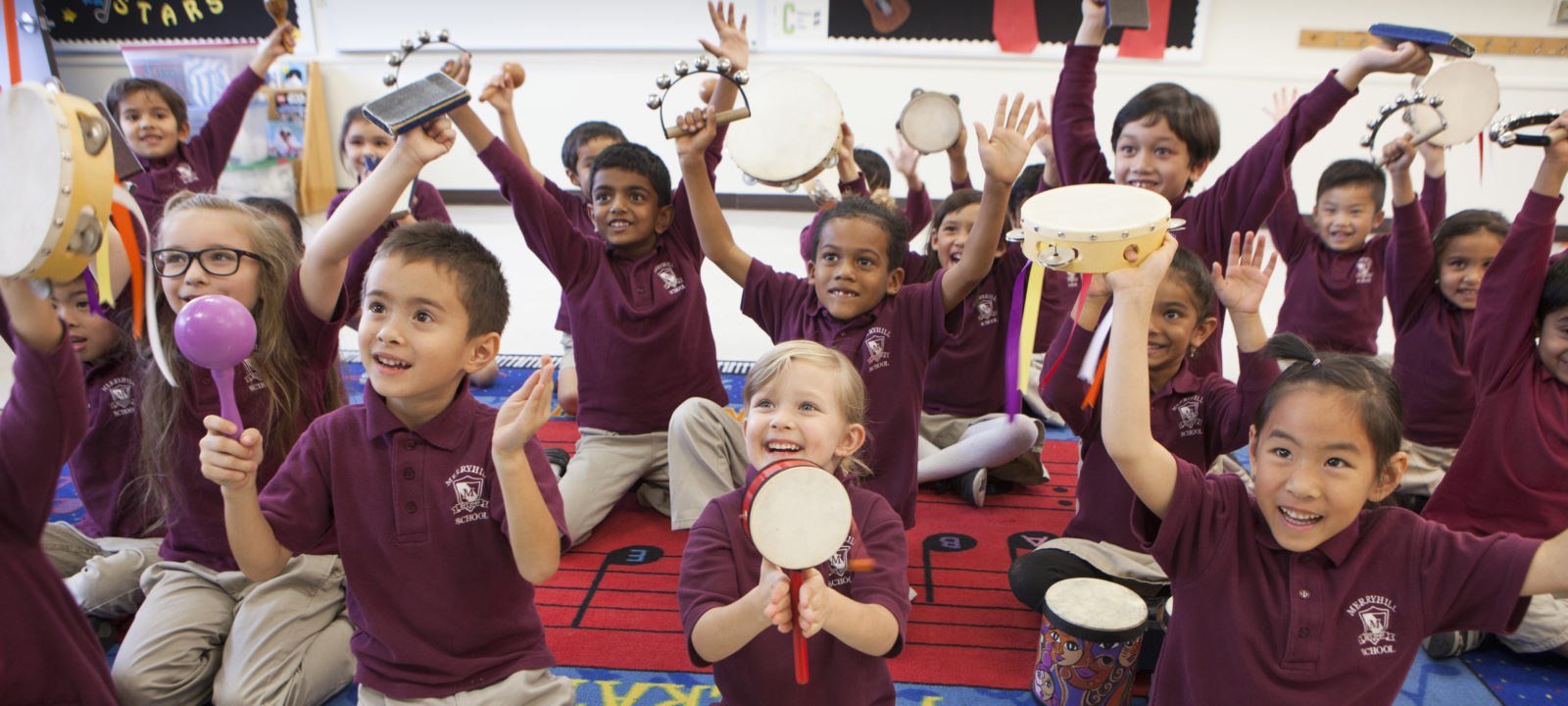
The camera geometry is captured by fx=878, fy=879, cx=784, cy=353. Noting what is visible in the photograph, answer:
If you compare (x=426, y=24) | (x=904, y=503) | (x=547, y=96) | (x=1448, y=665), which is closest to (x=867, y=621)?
(x=904, y=503)

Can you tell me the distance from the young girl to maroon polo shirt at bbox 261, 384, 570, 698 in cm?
22

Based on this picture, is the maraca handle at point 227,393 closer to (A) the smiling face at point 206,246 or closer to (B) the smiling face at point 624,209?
(A) the smiling face at point 206,246

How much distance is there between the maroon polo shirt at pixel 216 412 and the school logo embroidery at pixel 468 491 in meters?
0.49

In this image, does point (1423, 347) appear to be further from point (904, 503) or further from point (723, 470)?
point (723, 470)

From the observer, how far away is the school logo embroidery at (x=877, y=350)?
204 cm

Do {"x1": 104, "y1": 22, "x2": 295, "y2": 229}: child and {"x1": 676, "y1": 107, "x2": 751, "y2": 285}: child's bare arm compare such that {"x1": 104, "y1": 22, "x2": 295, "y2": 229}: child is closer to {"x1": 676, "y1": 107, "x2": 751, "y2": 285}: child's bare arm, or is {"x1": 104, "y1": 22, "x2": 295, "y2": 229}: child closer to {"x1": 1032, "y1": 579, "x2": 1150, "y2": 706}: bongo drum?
{"x1": 676, "y1": 107, "x2": 751, "y2": 285}: child's bare arm

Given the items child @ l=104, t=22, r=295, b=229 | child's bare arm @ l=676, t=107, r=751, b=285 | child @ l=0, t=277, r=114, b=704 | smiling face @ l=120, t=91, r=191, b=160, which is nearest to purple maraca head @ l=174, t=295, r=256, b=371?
child @ l=0, t=277, r=114, b=704

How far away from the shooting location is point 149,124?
2.98 meters

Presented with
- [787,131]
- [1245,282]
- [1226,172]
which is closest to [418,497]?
[787,131]

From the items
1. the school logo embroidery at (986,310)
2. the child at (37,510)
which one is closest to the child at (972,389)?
the school logo embroidery at (986,310)

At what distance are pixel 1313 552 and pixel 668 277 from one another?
167 centimetres

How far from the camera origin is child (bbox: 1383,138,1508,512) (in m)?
2.35

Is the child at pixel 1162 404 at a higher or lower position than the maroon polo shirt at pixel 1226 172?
lower

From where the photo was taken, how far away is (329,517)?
1.34 m
